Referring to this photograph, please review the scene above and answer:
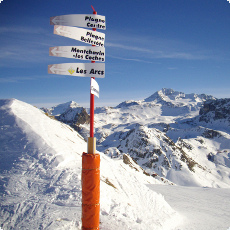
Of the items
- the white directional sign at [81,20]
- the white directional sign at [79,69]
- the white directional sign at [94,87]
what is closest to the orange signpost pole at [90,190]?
the white directional sign at [94,87]

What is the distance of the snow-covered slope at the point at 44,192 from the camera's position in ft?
21.9

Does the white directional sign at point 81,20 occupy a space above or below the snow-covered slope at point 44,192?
above

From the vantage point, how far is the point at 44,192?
25.0 ft

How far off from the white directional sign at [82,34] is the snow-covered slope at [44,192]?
211 inches

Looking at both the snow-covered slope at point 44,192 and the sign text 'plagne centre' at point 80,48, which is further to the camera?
the snow-covered slope at point 44,192

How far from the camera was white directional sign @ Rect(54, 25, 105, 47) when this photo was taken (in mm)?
5797

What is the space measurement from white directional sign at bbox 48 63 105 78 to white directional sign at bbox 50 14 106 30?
3.97 ft

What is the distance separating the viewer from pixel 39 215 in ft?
21.8

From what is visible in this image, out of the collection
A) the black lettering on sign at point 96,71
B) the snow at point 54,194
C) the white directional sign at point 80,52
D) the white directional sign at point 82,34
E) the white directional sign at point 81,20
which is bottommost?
the snow at point 54,194

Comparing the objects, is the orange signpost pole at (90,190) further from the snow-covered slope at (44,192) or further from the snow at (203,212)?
the snow at (203,212)

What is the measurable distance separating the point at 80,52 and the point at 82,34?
562 millimetres

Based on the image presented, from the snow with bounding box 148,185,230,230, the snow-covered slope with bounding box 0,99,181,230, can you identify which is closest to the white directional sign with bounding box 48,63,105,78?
the snow-covered slope with bounding box 0,99,181,230

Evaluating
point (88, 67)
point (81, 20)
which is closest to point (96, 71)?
point (88, 67)

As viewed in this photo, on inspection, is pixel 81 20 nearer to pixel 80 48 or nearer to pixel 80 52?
pixel 80 48
